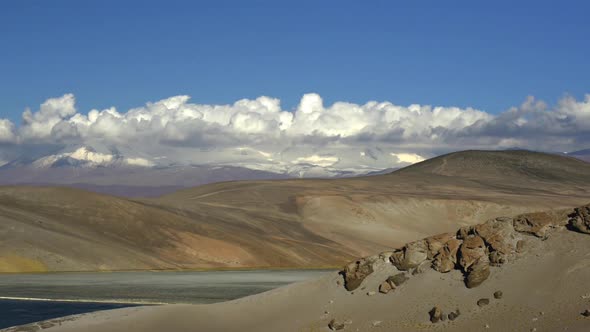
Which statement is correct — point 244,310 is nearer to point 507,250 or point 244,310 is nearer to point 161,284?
point 507,250

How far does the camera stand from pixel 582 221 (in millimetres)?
38781

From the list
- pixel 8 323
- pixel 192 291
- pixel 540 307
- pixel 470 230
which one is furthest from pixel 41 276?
pixel 540 307

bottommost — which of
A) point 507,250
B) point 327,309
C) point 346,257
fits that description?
point 346,257

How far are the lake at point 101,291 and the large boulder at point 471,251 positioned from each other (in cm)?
2778

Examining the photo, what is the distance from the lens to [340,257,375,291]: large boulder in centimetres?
4279

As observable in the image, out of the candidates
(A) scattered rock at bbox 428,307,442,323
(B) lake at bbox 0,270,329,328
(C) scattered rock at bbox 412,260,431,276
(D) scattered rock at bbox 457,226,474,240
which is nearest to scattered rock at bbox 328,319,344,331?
(A) scattered rock at bbox 428,307,442,323

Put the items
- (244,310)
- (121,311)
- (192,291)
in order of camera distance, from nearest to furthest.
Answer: (244,310), (121,311), (192,291)

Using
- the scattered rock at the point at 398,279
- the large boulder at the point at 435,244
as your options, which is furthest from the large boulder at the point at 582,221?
the scattered rock at the point at 398,279

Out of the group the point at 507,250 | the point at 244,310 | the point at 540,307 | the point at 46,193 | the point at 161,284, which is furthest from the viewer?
Result: the point at 46,193

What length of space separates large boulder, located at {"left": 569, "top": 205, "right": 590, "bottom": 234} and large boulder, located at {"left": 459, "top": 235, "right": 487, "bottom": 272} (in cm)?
437

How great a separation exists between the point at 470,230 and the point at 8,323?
2908 cm

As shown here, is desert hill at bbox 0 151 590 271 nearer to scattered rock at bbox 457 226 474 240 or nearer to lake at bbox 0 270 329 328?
lake at bbox 0 270 329 328

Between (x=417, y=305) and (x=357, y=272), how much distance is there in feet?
18.0

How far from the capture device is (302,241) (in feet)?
530
